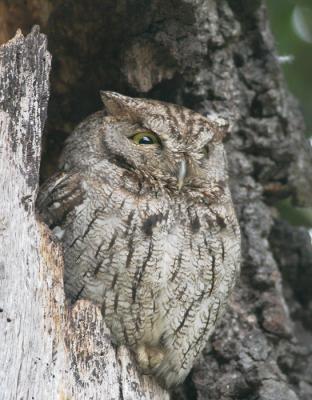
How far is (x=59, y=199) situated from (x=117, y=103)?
517 millimetres

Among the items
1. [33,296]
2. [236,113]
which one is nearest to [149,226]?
[33,296]

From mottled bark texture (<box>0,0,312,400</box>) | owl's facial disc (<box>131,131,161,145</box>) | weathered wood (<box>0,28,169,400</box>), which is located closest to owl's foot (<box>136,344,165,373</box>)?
weathered wood (<box>0,28,169,400</box>)

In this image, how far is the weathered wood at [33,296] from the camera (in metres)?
2.63

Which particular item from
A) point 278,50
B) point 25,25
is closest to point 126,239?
point 25,25

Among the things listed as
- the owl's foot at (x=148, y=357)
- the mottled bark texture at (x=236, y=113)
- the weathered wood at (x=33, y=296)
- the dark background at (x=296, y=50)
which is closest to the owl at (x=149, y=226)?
the owl's foot at (x=148, y=357)

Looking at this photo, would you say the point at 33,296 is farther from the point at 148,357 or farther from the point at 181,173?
the point at 181,173

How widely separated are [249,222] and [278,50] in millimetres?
1144

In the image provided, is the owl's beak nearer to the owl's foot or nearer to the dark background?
the owl's foot

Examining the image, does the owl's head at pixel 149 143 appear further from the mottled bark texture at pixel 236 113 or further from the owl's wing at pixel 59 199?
the mottled bark texture at pixel 236 113

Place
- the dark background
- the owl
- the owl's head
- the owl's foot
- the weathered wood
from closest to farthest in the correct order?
the weathered wood
the owl
the owl's foot
the owl's head
the dark background

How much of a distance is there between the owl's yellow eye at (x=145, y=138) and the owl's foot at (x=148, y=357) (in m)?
0.82

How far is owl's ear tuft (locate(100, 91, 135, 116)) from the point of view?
3.50 m

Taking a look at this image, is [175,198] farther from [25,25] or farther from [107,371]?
[25,25]

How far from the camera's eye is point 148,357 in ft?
10.9
